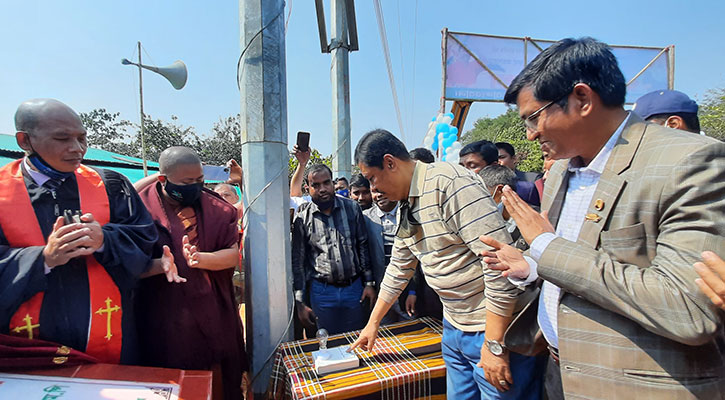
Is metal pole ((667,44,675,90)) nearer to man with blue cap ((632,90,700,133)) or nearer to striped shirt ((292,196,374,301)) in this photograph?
man with blue cap ((632,90,700,133))

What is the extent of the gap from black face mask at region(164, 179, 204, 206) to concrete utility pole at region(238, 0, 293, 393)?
1.02ft

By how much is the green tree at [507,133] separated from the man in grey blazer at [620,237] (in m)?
15.8

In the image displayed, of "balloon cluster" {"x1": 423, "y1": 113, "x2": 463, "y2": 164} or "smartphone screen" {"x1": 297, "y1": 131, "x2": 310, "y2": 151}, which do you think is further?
"balloon cluster" {"x1": 423, "y1": 113, "x2": 463, "y2": 164}

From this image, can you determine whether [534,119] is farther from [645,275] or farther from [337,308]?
[337,308]

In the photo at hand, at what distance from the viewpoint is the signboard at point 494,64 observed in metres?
9.68

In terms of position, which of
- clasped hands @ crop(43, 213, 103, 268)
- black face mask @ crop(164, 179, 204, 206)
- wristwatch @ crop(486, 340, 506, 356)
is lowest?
wristwatch @ crop(486, 340, 506, 356)

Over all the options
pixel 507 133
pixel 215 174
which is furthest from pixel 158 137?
pixel 507 133

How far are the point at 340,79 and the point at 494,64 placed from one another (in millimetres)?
6152

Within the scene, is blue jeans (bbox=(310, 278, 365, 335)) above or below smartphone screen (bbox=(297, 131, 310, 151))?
below

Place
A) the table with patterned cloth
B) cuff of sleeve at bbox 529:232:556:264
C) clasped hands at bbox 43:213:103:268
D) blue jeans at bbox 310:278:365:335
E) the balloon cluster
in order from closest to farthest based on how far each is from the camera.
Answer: cuff of sleeve at bbox 529:232:556:264 → clasped hands at bbox 43:213:103:268 → the table with patterned cloth → blue jeans at bbox 310:278:365:335 → the balloon cluster

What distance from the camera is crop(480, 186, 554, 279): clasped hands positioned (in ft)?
3.75

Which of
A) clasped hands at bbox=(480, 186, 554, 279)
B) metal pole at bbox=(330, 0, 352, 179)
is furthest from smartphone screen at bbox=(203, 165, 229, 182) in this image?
clasped hands at bbox=(480, 186, 554, 279)

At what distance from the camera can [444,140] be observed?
693 centimetres

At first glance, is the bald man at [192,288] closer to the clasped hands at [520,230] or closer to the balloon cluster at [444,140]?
the clasped hands at [520,230]
